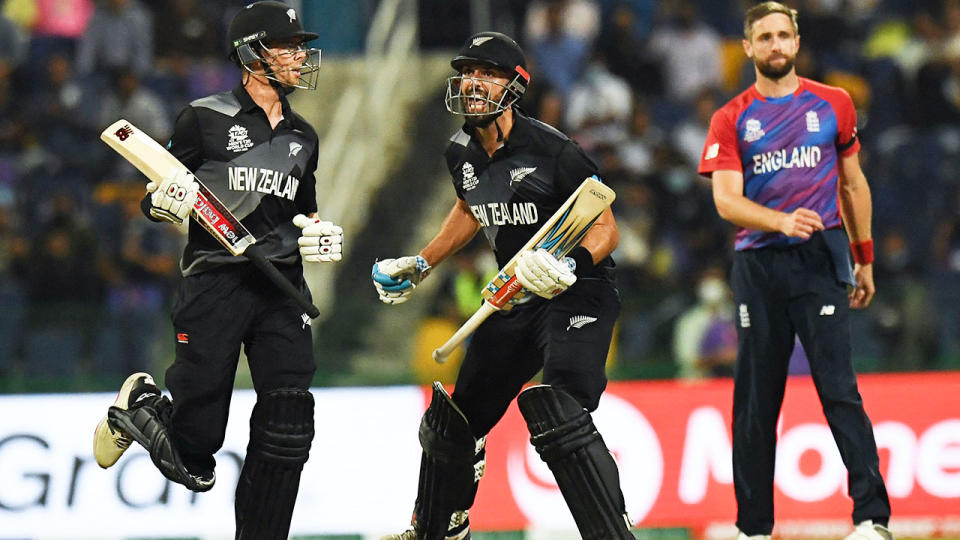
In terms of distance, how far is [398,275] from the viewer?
6.74 metres

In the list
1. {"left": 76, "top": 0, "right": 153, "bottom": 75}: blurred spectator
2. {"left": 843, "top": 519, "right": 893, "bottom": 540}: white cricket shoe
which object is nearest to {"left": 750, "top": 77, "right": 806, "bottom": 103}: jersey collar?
{"left": 843, "top": 519, "right": 893, "bottom": 540}: white cricket shoe

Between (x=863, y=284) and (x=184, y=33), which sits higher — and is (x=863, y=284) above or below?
below

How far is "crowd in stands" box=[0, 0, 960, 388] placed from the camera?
1057 cm

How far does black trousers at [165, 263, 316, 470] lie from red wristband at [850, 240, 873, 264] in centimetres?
274

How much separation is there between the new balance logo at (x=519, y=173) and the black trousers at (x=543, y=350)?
1.72ft

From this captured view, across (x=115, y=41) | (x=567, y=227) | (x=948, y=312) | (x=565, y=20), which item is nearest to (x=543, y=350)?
(x=567, y=227)

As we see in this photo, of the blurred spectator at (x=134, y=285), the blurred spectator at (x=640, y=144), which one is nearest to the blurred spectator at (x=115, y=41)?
the blurred spectator at (x=134, y=285)

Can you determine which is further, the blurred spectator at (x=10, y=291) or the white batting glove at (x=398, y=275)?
the blurred spectator at (x=10, y=291)

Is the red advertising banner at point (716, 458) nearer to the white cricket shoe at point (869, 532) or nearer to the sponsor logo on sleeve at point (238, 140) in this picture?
the white cricket shoe at point (869, 532)

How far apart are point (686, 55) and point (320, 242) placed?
8767 millimetres

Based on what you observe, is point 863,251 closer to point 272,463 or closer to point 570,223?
point 570,223

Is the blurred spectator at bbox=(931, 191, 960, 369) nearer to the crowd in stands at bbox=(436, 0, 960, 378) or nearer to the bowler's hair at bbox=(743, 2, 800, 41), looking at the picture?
the crowd in stands at bbox=(436, 0, 960, 378)

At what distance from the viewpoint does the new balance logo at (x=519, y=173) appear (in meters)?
6.39

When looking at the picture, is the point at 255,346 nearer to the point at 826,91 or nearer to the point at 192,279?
the point at 192,279
